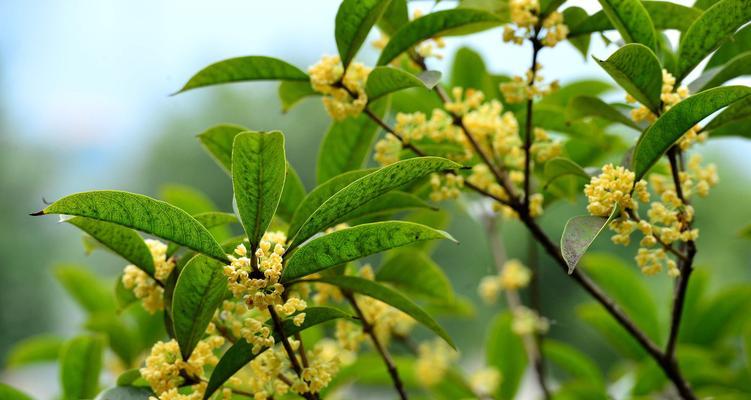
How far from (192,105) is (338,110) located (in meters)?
14.4

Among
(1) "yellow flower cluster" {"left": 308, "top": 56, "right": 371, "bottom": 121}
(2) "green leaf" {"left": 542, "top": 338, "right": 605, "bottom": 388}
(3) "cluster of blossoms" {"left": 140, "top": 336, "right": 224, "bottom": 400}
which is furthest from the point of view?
(2) "green leaf" {"left": 542, "top": 338, "right": 605, "bottom": 388}

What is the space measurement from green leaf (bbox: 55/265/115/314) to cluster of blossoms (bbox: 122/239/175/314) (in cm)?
77

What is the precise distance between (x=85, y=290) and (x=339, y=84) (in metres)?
0.92

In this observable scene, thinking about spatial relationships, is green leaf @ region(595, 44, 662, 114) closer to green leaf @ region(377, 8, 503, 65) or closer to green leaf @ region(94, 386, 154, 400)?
green leaf @ region(377, 8, 503, 65)

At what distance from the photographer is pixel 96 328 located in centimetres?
125

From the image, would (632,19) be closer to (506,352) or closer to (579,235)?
(579,235)

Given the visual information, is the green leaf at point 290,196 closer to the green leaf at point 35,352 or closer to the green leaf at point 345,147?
the green leaf at point 345,147

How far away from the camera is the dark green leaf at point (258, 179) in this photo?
58cm

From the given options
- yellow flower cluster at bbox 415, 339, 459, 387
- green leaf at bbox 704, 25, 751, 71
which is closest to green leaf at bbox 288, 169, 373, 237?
green leaf at bbox 704, 25, 751, 71

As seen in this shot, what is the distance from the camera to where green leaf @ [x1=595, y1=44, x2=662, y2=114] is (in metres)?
0.63

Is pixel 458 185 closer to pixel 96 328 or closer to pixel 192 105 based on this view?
pixel 96 328

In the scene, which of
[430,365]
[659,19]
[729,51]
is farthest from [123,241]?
[430,365]

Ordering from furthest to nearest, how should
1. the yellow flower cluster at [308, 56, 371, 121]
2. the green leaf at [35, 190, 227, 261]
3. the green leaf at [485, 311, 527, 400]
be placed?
the green leaf at [485, 311, 527, 400], the yellow flower cluster at [308, 56, 371, 121], the green leaf at [35, 190, 227, 261]

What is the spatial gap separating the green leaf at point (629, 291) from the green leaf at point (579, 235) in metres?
0.85
